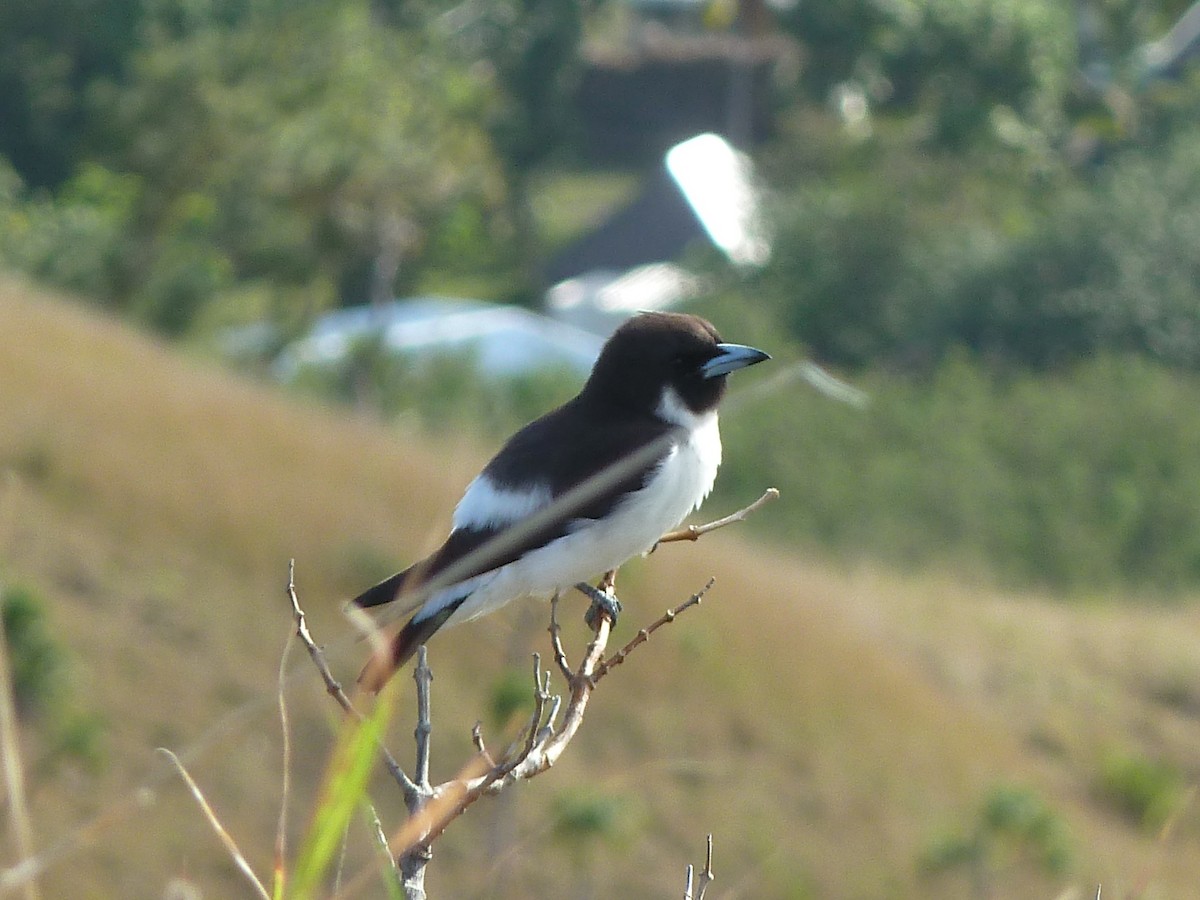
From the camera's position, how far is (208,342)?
32.4m

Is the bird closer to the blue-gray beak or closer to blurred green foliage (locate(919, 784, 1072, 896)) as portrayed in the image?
the blue-gray beak

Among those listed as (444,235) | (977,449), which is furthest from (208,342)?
(444,235)

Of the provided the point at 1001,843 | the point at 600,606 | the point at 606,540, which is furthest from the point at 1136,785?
the point at 600,606

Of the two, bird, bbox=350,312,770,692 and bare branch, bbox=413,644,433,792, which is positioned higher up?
bare branch, bbox=413,644,433,792

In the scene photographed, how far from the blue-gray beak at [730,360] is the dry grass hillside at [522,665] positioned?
22.2 feet

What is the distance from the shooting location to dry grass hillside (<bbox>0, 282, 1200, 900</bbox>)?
44.0 feet

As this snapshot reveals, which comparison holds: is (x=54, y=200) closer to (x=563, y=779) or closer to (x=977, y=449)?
(x=977, y=449)

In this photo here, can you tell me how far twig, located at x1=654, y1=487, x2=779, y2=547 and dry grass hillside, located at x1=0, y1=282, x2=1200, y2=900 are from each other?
291 inches

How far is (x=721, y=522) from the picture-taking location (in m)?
3.15

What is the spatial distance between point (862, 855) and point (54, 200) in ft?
108

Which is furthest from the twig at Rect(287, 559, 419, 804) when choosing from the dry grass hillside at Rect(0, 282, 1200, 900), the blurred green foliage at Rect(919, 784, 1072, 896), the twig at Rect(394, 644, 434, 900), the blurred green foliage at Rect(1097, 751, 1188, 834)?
the blurred green foliage at Rect(1097, 751, 1188, 834)

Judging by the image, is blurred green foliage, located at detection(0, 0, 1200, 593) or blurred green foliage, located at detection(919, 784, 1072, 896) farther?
blurred green foliage, located at detection(0, 0, 1200, 593)

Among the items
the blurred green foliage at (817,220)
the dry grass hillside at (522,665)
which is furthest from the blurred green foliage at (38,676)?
the blurred green foliage at (817,220)

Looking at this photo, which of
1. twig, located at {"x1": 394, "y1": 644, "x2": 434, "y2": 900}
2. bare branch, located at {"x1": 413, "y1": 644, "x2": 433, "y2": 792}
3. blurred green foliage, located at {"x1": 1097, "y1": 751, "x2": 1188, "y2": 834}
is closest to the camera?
twig, located at {"x1": 394, "y1": 644, "x2": 434, "y2": 900}
